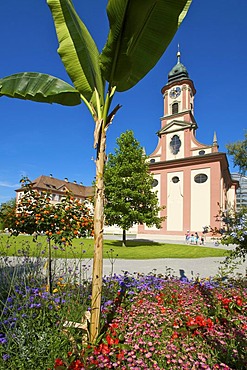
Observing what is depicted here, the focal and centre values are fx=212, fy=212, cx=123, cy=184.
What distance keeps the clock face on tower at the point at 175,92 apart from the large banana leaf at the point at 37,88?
108ft

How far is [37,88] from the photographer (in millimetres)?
2381

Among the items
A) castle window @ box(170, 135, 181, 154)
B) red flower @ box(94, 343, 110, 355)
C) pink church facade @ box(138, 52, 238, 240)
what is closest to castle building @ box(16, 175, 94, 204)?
pink church facade @ box(138, 52, 238, 240)

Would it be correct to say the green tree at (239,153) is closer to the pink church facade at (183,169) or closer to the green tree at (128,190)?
the pink church facade at (183,169)

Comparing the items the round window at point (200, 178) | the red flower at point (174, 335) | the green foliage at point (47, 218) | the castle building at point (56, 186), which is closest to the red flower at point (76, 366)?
the red flower at point (174, 335)

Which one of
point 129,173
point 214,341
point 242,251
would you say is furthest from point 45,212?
point 129,173

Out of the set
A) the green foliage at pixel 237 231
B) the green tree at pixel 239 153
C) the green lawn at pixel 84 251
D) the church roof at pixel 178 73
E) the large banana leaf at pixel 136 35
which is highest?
the church roof at pixel 178 73

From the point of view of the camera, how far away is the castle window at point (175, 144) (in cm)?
3021

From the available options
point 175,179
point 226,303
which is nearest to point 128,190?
point 226,303

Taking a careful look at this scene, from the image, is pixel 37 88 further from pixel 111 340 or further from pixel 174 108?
pixel 174 108

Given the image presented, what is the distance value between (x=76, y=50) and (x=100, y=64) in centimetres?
44

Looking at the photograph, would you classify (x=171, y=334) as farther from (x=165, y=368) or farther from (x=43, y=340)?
(x=43, y=340)

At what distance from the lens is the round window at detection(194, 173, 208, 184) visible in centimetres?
2697

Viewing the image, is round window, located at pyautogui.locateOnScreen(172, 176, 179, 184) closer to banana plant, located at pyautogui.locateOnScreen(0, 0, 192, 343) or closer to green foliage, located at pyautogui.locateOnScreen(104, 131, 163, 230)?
green foliage, located at pyautogui.locateOnScreen(104, 131, 163, 230)

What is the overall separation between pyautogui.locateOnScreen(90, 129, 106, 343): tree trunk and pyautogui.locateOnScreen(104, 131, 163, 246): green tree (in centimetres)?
1374
